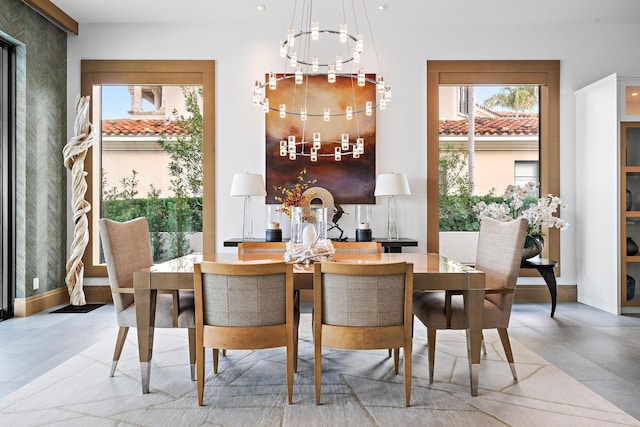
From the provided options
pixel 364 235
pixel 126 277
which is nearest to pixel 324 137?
pixel 364 235

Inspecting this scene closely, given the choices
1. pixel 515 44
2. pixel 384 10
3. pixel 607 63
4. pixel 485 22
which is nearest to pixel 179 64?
pixel 384 10

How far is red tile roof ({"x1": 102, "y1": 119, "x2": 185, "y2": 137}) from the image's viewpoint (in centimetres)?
516

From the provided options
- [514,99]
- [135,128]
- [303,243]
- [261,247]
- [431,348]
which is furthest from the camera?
[514,99]

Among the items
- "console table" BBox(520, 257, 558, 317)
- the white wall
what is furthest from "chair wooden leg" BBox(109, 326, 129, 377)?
"console table" BBox(520, 257, 558, 317)

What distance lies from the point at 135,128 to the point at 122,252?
286cm

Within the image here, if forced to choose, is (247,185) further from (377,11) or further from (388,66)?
(377,11)

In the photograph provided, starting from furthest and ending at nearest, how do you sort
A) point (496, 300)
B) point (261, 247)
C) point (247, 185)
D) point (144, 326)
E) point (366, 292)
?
point (247, 185) → point (261, 247) → point (496, 300) → point (144, 326) → point (366, 292)

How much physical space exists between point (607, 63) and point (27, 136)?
612cm

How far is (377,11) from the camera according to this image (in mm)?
4652

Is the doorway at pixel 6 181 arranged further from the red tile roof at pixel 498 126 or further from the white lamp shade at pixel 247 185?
the red tile roof at pixel 498 126

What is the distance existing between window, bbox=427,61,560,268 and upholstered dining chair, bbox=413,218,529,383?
2.22 m

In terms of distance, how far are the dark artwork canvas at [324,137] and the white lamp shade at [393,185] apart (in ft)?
1.08

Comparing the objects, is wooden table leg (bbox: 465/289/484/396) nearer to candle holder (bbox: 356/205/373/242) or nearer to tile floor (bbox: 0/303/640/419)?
tile floor (bbox: 0/303/640/419)

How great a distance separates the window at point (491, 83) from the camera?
16.3ft
